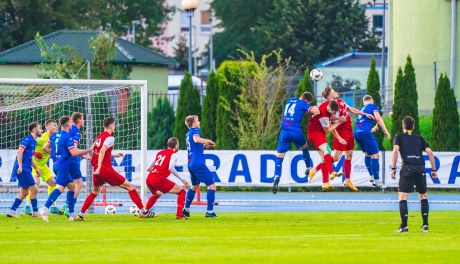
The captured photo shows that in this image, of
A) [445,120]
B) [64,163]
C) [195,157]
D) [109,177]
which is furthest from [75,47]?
[109,177]

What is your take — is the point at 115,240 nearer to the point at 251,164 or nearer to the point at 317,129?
the point at 317,129

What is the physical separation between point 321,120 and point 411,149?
4.92 m

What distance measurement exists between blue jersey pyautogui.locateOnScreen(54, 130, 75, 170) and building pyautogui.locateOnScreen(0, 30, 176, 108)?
2895 centimetres

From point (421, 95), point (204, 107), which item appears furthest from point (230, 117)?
point (421, 95)

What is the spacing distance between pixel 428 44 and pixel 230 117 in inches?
521

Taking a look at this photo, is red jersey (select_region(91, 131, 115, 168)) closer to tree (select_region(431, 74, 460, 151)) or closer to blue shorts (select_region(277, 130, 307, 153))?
blue shorts (select_region(277, 130, 307, 153))

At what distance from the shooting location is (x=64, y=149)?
2816 cm

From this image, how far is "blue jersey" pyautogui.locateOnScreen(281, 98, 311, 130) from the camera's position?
96.1 feet

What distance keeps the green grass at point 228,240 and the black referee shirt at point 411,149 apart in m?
1.35

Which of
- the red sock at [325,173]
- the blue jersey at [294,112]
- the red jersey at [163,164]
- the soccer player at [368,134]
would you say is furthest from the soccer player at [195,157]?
the soccer player at [368,134]

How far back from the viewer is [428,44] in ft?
190

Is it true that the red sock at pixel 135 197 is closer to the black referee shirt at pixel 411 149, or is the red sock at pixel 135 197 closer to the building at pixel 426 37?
the black referee shirt at pixel 411 149

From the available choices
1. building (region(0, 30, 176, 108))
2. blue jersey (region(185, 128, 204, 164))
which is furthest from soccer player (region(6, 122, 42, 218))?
building (region(0, 30, 176, 108))

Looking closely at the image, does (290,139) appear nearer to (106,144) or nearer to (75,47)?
(106,144)
